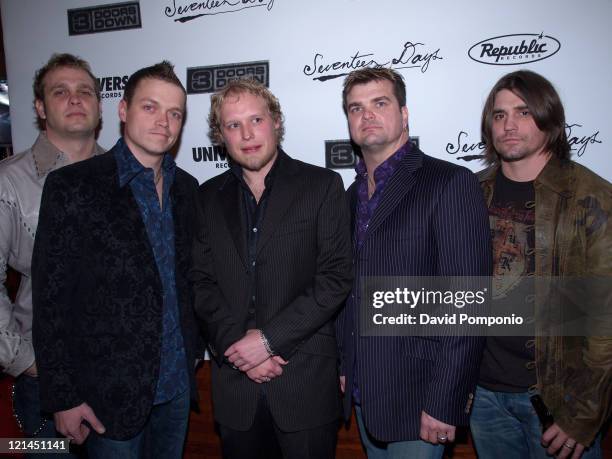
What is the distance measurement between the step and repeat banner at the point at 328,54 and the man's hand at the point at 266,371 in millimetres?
1372

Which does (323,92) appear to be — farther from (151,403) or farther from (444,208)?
(151,403)

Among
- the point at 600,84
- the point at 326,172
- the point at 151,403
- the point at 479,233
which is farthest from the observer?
the point at 600,84

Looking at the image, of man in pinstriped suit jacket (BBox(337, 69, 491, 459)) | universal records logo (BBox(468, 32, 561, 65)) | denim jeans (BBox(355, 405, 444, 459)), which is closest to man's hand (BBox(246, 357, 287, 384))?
man in pinstriped suit jacket (BBox(337, 69, 491, 459))

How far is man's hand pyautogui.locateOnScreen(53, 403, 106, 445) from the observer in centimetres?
171

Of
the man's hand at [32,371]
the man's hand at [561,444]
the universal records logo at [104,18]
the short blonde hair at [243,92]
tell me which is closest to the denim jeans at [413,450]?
the man's hand at [561,444]

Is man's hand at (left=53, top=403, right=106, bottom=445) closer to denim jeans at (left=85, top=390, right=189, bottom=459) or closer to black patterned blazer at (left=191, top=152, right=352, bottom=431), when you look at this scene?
denim jeans at (left=85, top=390, right=189, bottom=459)

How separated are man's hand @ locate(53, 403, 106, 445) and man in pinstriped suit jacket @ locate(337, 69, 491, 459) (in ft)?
3.39

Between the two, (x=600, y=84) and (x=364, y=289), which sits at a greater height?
(x=600, y=84)

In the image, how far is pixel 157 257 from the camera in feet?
6.07

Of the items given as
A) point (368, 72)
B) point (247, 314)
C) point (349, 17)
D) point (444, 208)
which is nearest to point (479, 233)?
point (444, 208)

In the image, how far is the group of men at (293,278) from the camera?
171 centimetres

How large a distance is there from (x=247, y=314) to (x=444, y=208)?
0.91m

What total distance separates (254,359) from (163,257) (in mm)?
Result: 584

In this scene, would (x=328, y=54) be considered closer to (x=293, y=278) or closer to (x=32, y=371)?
(x=293, y=278)
